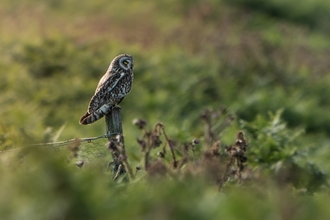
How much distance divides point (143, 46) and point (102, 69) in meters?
3.11

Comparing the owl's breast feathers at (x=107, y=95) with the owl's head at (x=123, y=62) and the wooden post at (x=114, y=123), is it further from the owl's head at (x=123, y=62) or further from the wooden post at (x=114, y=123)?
the wooden post at (x=114, y=123)

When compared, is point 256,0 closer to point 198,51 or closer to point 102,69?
point 198,51

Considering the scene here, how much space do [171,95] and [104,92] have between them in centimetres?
786

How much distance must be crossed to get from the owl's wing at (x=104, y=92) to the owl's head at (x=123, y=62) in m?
0.09

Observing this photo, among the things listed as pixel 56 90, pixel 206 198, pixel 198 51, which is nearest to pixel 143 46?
pixel 198 51

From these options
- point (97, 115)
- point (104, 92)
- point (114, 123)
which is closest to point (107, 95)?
point (104, 92)

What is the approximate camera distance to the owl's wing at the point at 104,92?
6613mm

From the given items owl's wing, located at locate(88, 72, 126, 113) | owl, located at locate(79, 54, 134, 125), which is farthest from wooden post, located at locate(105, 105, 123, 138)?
owl's wing, located at locate(88, 72, 126, 113)

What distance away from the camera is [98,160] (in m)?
5.68

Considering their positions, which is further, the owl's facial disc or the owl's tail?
the owl's facial disc

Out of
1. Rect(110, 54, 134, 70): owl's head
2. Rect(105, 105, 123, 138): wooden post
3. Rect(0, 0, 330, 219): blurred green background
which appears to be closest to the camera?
Rect(0, 0, 330, 219): blurred green background

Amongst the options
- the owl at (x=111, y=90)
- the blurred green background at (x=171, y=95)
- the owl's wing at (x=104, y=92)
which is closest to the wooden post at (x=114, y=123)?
the owl at (x=111, y=90)

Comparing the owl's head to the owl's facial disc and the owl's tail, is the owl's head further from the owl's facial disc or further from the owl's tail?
the owl's tail

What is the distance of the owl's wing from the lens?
21.7 ft
